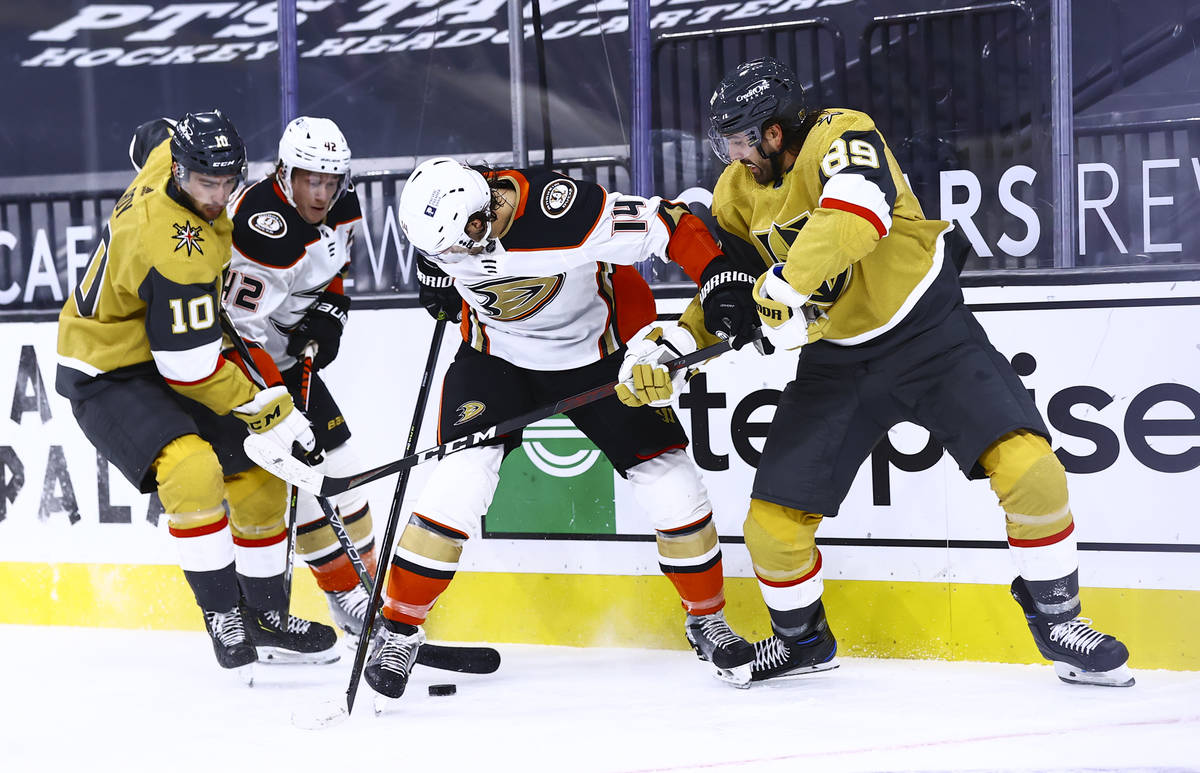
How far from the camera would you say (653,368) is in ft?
7.82

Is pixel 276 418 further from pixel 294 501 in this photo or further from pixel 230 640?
pixel 230 640

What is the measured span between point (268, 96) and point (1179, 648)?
9.10 feet

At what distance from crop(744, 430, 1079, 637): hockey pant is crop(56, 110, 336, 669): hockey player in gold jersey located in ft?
3.53

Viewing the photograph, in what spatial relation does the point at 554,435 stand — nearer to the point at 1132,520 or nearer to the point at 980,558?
Result: the point at 980,558

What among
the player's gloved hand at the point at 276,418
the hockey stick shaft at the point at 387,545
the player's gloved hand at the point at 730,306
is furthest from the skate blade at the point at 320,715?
the player's gloved hand at the point at 730,306

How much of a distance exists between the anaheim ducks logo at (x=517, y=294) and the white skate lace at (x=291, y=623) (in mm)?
983

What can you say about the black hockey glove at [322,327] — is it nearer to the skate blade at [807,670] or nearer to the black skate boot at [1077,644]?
the skate blade at [807,670]

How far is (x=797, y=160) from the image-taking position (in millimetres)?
2291

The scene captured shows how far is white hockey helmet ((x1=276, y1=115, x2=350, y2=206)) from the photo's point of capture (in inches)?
106

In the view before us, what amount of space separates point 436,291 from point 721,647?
1026 millimetres

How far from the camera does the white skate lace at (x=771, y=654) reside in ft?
8.26

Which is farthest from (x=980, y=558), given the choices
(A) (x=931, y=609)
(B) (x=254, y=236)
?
(B) (x=254, y=236)

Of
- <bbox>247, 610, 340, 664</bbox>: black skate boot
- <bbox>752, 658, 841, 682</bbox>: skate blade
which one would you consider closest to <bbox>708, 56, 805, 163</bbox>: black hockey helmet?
<bbox>752, 658, 841, 682</bbox>: skate blade

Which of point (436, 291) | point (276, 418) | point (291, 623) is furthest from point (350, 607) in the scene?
point (436, 291)
